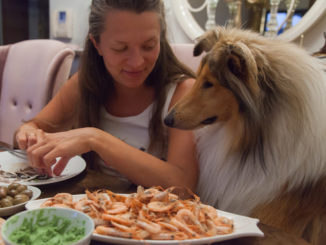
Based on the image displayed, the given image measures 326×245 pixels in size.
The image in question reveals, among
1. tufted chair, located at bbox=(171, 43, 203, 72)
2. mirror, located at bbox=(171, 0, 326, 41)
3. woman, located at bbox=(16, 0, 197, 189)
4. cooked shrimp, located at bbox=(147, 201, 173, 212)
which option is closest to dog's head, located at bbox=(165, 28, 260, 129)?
woman, located at bbox=(16, 0, 197, 189)

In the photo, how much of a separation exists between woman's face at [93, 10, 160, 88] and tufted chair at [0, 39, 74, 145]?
41.6 inches

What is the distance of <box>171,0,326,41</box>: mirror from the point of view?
205 centimetres

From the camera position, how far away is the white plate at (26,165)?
1.11 m

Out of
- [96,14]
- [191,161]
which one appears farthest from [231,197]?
[96,14]

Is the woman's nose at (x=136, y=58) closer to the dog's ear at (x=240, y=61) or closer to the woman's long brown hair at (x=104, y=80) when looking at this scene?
the woman's long brown hair at (x=104, y=80)

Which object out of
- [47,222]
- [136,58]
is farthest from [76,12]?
[47,222]

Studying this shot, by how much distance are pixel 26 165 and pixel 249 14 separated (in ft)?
5.84

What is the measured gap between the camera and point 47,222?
65cm

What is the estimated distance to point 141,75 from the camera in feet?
4.49

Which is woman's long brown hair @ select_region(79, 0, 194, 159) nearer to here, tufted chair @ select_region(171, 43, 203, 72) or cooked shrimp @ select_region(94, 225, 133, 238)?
tufted chair @ select_region(171, 43, 203, 72)

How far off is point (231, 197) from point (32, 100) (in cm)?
173

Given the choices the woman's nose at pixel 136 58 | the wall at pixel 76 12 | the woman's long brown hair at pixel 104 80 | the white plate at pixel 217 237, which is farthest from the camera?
the wall at pixel 76 12

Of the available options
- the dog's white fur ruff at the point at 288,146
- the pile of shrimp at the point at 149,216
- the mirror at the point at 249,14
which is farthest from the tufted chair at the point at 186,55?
the pile of shrimp at the point at 149,216

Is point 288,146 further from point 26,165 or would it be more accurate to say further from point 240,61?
point 26,165
